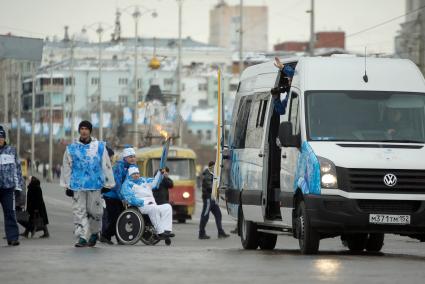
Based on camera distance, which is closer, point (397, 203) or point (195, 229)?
point (397, 203)

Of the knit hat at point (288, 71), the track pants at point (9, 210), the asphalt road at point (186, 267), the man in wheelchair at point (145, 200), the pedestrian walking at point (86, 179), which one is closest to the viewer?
the asphalt road at point (186, 267)

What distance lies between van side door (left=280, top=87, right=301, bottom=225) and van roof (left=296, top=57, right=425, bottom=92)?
1.00 ft

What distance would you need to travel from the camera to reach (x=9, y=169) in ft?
67.8

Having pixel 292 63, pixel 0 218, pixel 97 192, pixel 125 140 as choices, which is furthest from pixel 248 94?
pixel 125 140

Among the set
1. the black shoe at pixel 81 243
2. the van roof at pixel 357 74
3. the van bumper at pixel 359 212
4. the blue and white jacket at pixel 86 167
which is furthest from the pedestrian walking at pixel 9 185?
the van bumper at pixel 359 212

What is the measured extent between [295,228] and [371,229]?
1.20 meters

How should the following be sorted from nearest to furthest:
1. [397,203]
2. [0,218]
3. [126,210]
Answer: [397,203] < [126,210] < [0,218]

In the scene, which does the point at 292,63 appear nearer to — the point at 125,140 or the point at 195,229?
the point at 195,229

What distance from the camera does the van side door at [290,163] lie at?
19.7 m

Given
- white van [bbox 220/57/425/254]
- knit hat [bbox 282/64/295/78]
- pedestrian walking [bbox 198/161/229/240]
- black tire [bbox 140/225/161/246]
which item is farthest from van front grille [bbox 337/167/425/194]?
pedestrian walking [bbox 198/161/229/240]

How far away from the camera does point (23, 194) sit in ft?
77.3

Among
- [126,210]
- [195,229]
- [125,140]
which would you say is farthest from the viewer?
[125,140]

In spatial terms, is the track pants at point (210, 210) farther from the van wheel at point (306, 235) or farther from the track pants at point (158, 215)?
the van wheel at point (306, 235)

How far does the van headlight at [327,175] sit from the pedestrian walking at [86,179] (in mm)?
3024
